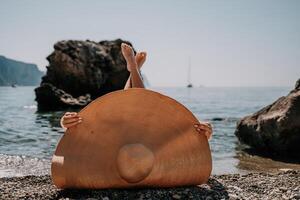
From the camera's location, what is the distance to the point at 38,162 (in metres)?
8.57

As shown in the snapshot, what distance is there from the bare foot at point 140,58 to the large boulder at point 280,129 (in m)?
5.54

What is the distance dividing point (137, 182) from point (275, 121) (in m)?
6.58

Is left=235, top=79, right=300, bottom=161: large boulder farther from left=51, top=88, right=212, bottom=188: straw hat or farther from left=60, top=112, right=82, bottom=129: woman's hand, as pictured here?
left=60, top=112, right=82, bottom=129: woman's hand

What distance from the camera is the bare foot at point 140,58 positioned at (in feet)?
18.5

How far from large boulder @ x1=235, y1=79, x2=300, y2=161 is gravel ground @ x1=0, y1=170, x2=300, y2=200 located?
4.08 meters

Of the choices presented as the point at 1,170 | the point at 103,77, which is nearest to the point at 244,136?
the point at 1,170

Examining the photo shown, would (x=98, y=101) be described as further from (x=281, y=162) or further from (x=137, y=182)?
(x=281, y=162)

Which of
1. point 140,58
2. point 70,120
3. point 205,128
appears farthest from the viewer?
point 140,58

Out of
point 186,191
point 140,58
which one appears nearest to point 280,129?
point 140,58

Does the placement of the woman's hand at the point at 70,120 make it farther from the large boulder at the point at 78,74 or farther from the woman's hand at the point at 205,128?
the large boulder at the point at 78,74

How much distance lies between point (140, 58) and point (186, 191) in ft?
7.14

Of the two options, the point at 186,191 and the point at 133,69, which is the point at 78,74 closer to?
the point at 133,69

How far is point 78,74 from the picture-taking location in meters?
38.1

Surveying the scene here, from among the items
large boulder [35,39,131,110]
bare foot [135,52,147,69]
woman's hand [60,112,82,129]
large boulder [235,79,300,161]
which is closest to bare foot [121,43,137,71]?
bare foot [135,52,147,69]
